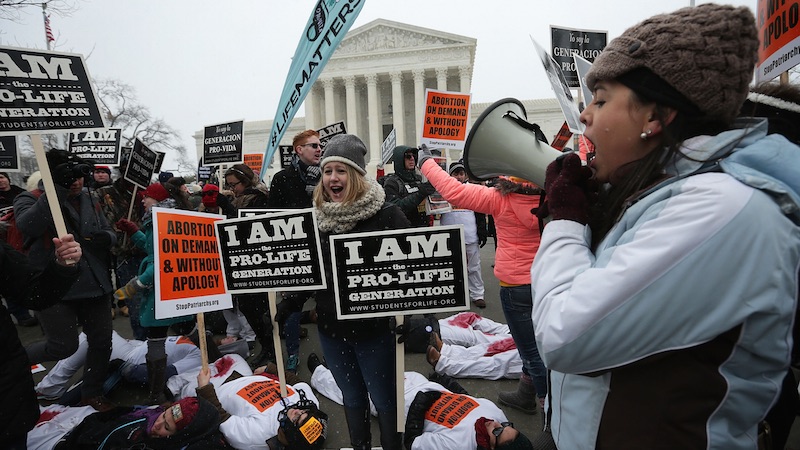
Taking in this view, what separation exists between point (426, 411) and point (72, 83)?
3.32 m

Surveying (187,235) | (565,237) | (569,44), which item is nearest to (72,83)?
(187,235)

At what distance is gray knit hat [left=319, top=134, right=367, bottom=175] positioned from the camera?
246 cm

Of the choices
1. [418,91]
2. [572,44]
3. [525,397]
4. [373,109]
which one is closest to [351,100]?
[373,109]

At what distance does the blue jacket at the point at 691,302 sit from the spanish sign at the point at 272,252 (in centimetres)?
174

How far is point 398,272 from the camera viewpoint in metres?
2.31

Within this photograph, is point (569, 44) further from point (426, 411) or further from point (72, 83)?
point (72, 83)

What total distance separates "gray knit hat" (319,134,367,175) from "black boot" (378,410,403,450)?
1.54m

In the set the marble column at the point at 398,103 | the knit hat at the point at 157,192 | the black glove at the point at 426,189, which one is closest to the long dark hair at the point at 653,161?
the black glove at the point at 426,189

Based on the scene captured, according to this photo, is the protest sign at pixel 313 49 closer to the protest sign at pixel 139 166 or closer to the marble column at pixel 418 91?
the protest sign at pixel 139 166

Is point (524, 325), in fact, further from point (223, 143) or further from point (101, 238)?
point (223, 143)

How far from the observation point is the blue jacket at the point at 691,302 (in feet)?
2.55

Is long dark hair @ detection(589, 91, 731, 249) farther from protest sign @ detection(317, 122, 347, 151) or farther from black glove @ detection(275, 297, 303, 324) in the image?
protest sign @ detection(317, 122, 347, 151)

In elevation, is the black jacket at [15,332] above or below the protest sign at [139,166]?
below

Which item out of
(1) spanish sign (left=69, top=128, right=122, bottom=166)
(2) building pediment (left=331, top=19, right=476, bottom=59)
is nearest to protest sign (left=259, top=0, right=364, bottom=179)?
(1) spanish sign (left=69, top=128, right=122, bottom=166)
